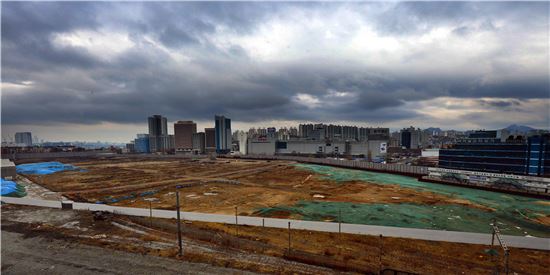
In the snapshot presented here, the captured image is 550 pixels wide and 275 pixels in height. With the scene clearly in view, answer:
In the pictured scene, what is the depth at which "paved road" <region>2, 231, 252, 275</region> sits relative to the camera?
2019 cm

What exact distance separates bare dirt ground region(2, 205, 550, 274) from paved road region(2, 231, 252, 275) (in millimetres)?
86

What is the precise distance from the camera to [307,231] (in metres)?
28.9

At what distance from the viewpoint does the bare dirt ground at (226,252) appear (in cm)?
2053

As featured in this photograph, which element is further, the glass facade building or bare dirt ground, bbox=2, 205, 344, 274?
the glass facade building

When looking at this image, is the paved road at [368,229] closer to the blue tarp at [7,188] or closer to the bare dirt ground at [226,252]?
the bare dirt ground at [226,252]

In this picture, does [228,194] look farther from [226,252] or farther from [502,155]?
[502,155]

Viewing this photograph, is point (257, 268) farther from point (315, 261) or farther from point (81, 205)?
point (81, 205)

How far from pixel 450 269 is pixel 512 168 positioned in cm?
8725

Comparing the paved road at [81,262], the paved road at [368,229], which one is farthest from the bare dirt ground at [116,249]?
the paved road at [368,229]

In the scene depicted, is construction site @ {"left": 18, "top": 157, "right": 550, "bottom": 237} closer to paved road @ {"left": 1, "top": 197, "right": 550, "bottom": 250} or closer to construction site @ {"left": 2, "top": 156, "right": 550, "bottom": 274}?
construction site @ {"left": 2, "top": 156, "right": 550, "bottom": 274}

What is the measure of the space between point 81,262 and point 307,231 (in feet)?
76.7

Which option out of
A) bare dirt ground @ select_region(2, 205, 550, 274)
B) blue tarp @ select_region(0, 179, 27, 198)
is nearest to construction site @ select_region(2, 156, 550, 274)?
bare dirt ground @ select_region(2, 205, 550, 274)

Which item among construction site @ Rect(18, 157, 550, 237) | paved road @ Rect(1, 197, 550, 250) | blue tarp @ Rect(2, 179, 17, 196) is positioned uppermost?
blue tarp @ Rect(2, 179, 17, 196)

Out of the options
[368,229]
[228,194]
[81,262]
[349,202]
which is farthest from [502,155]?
[81,262]
